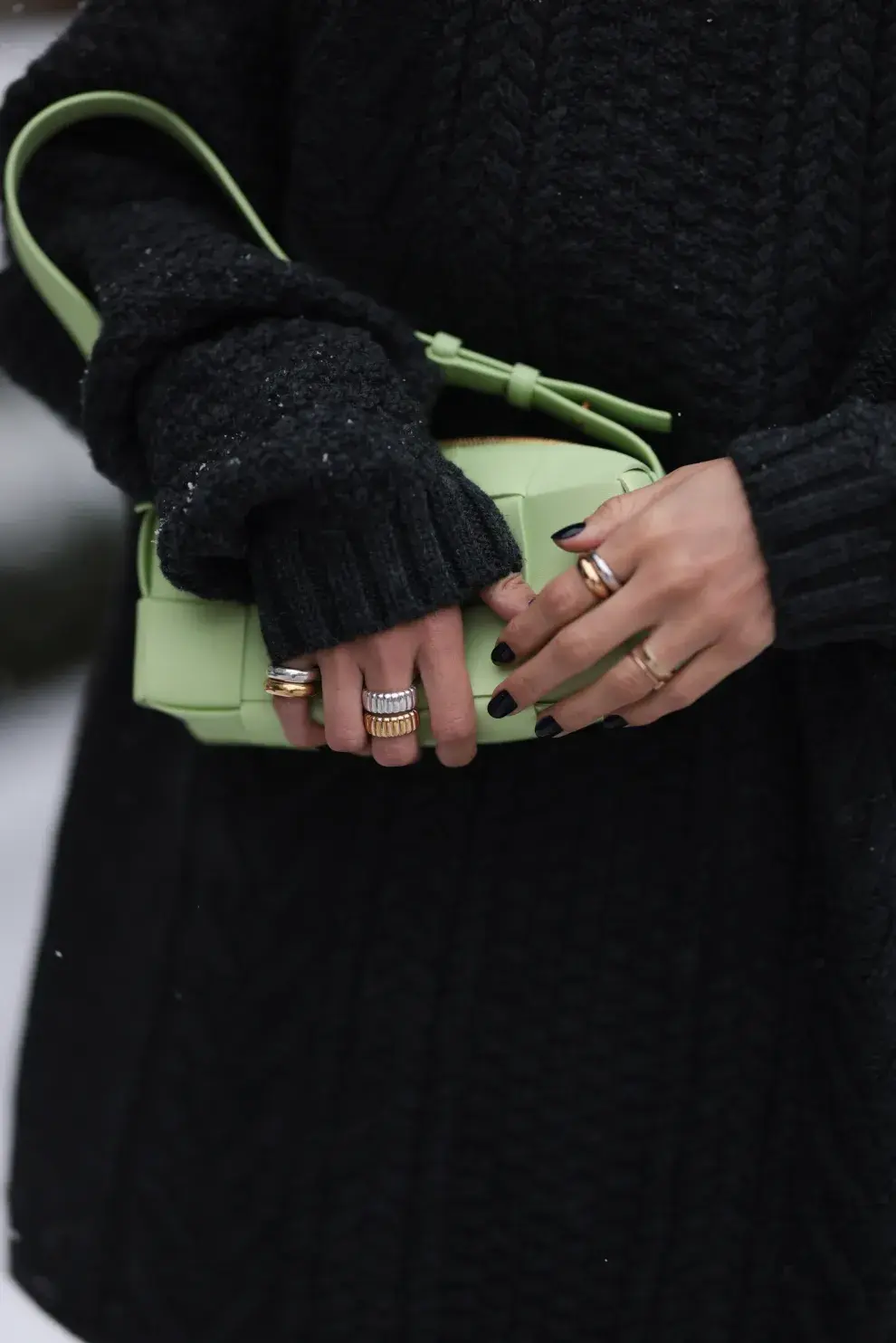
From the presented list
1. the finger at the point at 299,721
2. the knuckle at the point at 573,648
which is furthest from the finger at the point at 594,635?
the finger at the point at 299,721

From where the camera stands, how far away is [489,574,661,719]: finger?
0.47m

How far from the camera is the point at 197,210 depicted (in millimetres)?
575

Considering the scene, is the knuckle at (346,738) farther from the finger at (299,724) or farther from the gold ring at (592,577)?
the gold ring at (592,577)

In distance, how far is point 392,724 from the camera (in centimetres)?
51

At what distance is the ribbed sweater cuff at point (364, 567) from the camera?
48cm

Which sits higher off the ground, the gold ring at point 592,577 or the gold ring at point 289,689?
the gold ring at point 592,577

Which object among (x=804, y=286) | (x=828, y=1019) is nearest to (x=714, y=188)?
(x=804, y=286)

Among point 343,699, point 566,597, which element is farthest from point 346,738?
point 566,597

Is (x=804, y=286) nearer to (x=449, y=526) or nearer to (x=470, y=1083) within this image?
(x=449, y=526)

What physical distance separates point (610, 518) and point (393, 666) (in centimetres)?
12

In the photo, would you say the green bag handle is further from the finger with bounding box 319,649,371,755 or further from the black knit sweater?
the finger with bounding box 319,649,371,755

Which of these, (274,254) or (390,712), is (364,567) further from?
(274,254)

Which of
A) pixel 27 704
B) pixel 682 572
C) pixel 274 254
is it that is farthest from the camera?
pixel 27 704

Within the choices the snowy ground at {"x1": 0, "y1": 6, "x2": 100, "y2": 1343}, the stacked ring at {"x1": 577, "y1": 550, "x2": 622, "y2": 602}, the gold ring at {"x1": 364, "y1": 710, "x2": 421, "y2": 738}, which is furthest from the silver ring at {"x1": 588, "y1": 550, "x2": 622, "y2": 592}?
the snowy ground at {"x1": 0, "y1": 6, "x2": 100, "y2": 1343}
